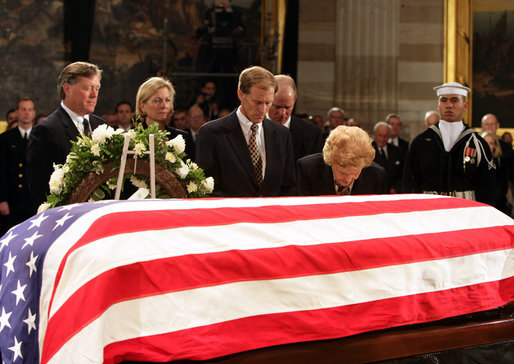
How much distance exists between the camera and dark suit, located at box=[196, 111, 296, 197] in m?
3.84

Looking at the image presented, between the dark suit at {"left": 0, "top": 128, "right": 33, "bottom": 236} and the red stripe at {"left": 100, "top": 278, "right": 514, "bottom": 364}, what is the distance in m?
5.41

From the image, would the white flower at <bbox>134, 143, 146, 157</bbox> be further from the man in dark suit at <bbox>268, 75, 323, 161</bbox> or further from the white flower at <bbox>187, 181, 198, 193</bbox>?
the man in dark suit at <bbox>268, 75, 323, 161</bbox>

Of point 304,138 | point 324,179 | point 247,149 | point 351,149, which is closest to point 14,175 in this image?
point 304,138

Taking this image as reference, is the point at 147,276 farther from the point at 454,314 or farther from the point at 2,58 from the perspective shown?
the point at 2,58

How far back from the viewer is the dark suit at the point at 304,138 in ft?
16.0

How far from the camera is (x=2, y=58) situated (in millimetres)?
10930

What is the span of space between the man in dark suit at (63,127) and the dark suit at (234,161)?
72 cm

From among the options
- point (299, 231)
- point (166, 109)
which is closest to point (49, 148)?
point (166, 109)

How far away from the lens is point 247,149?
3.92m

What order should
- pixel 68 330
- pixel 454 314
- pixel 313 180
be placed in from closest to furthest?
pixel 68 330
pixel 454 314
pixel 313 180

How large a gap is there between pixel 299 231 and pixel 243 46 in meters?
8.95

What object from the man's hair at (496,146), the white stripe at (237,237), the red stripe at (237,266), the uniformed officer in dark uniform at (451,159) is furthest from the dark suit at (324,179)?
the man's hair at (496,146)

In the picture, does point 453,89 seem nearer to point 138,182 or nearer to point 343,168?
point 343,168

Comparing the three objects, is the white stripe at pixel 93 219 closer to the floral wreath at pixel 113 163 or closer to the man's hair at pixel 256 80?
the floral wreath at pixel 113 163
